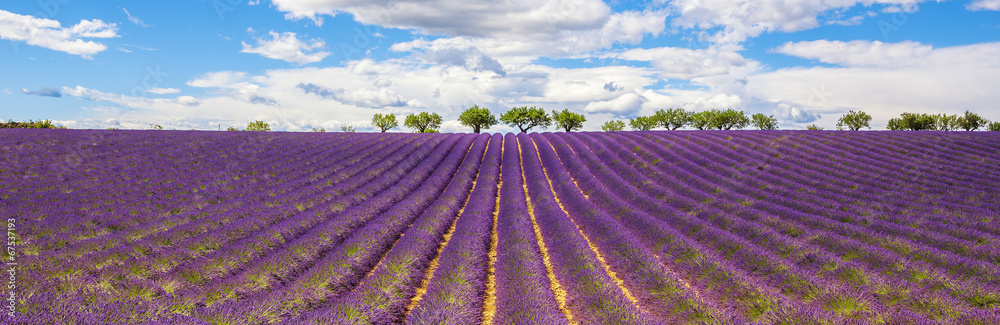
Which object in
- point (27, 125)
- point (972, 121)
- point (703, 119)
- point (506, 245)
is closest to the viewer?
point (506, 245)

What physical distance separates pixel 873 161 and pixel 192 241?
19.9 meters

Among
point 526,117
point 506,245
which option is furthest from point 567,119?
point 506,245

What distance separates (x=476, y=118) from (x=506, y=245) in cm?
6315

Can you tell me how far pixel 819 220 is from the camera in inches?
356

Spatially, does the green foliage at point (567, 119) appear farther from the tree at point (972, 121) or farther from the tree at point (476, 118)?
the tree at point (972, 121)

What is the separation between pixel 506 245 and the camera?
26.8 ft

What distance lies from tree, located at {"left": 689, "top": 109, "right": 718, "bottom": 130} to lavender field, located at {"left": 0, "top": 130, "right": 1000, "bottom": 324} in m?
60.0

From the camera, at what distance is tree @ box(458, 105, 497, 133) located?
7044 centimetres

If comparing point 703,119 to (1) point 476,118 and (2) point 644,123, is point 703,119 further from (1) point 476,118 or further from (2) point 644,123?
(1) point 476,118

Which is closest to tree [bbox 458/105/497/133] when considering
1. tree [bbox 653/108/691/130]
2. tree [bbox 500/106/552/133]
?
tree [bbox 500/106/552/133]

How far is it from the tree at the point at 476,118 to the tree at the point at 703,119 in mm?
32980

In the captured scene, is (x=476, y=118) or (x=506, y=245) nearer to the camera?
(x=506, y=245)

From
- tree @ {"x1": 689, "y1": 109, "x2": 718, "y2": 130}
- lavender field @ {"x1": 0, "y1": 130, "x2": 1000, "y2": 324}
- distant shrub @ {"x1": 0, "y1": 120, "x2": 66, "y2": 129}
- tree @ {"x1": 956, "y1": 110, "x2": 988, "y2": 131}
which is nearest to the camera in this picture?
lavender field @ {"x1": 0, "y1": 130, "x2": 1000, "y2": 324}

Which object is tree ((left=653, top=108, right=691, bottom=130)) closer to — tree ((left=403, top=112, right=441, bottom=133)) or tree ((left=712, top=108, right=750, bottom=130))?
tree ((left=712, top=108, right=750, bottom=130))
